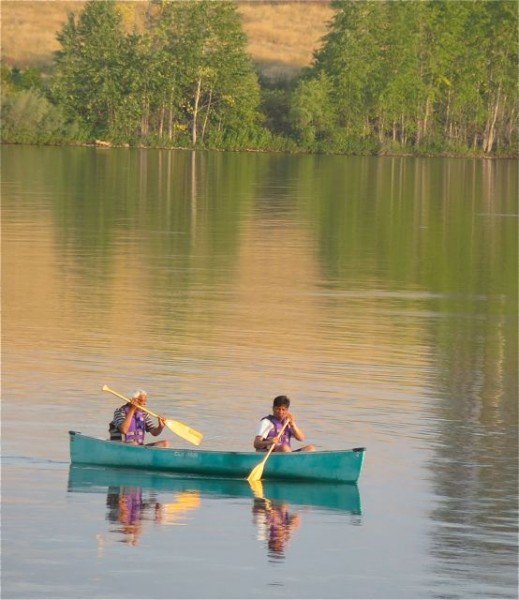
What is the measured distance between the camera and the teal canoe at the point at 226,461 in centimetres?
1700

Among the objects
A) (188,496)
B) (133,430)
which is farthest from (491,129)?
(188,496)

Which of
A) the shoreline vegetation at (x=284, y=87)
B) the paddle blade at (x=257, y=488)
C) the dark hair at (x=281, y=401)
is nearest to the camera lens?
the paddle blade at (x=257, y=488)

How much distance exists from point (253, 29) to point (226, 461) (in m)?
145

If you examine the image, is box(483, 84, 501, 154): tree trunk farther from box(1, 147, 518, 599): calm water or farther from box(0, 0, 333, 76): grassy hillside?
box(1, 147, 518, 599): calm water

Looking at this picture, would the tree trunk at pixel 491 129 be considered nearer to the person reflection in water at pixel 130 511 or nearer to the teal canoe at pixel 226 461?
the teal canoe at pixel 226 461

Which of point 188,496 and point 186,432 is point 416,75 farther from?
point 188,496

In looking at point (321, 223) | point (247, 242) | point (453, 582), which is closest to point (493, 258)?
point (247, 242)

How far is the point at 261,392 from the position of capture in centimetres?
2222

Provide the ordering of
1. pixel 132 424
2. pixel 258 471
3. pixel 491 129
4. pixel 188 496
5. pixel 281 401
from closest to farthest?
pixel 188 496
pixel 258 471
pixel 281 401
pixel 132 424
pixel 491 129

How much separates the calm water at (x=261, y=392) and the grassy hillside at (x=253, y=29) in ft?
300

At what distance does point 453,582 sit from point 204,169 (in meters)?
69.1

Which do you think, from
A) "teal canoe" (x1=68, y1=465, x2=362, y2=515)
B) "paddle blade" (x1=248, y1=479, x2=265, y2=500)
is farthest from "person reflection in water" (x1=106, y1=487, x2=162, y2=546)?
"paddle blade" (x1=248, y1=479, x2=265, y2=500)

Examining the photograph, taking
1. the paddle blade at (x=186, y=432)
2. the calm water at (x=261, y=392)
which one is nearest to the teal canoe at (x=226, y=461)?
the calm water at (x=261, y=392)

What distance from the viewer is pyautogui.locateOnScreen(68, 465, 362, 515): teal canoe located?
16812 mm
